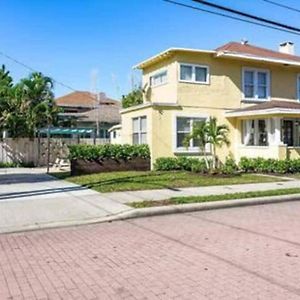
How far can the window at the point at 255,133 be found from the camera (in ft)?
74.7

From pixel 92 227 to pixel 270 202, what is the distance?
5640 millimetres

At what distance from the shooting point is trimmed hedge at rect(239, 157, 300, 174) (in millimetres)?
20406

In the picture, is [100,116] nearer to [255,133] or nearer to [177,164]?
[255,133]

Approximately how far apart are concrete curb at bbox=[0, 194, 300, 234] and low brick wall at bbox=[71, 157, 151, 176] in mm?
9393

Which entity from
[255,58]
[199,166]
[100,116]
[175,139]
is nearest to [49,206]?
[199,166]

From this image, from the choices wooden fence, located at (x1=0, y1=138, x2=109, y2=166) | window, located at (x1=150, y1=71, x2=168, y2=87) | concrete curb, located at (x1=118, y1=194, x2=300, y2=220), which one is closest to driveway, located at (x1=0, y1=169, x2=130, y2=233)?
concrete curb, located at (x1=118, y1=194, x2=300, y2=220)

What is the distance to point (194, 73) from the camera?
2253 centimetres

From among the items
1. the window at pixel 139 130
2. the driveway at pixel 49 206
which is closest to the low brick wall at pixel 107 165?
the window at pixel 139 130

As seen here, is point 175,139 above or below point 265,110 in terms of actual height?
below

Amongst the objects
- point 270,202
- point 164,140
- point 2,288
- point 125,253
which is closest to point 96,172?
point 164,140

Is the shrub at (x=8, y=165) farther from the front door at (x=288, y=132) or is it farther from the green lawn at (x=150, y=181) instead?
the front door at (x=288, y=132)

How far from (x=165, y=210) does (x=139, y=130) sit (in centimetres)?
1281

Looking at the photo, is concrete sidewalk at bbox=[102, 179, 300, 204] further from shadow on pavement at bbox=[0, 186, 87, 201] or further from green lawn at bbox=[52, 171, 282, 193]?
shadow on pavement at bbox=[0, 186, 87, 201]

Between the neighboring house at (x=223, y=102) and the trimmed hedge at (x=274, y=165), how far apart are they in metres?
0.60
